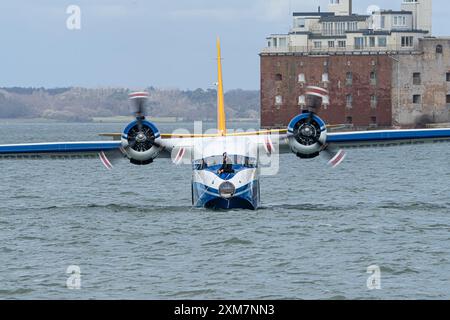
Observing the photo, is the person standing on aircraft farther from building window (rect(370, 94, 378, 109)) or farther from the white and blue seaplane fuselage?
building window (rect(370, 94, 378, 109))

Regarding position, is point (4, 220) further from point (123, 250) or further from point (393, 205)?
point (393, 205)

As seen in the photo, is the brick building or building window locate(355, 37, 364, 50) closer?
the brick building

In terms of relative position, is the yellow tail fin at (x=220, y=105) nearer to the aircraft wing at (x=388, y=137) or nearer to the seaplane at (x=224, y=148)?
the seaplane at (x=224, y=148)

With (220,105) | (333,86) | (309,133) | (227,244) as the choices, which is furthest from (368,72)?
(227,244)

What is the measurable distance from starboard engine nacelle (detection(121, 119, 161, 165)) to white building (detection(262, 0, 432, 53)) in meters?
96.2

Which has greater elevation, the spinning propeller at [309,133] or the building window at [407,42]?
the building window at [407,42]

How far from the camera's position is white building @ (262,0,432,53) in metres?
133

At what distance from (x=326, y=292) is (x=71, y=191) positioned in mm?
34652

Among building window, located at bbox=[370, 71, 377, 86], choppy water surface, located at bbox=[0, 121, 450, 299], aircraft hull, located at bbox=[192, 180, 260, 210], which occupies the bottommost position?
choppy water surface, located at bbox=[0, 121, 450, 299]

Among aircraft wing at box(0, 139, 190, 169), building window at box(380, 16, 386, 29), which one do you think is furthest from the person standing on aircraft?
building window at box(380, 16, 386, 29)

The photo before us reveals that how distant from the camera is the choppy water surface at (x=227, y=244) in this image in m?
26.1

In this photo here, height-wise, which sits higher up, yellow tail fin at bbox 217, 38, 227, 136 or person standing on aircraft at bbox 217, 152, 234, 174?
yellow tail fin at bbox 217, 38, 227, 136

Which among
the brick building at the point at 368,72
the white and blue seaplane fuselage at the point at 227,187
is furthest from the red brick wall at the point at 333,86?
the white and blue seaplane fuselage at the point at 227,187

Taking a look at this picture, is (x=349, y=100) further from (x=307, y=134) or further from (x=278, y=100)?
(x=307, y=134)
